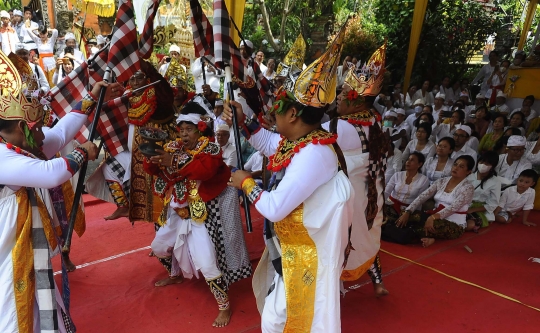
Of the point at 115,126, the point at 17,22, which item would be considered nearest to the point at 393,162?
the point at 115,126

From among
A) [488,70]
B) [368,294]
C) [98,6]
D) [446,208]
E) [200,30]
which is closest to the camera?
[200,30]

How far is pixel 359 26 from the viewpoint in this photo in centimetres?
1276

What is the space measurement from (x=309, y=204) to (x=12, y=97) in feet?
5.14

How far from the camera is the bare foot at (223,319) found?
3.08m

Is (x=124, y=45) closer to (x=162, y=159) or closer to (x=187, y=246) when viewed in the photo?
(x=162, y=159)

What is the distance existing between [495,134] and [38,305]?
21.6ft

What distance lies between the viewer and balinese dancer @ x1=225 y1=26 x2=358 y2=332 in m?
2.08

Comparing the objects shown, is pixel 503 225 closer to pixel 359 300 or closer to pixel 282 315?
pixel 359 300

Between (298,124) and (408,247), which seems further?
(408,247)

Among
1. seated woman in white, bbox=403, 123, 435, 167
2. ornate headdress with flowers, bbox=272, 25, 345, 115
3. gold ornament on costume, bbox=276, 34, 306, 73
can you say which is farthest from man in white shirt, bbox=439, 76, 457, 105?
ornate headdress with flowers, bbox=272, 25, 345, 115

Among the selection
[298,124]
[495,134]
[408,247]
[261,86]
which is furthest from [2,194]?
[495,134]

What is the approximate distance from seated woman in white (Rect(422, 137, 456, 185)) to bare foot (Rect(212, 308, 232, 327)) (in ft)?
10.8

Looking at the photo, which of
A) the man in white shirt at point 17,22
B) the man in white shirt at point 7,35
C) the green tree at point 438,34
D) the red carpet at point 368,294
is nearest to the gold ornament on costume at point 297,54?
the red carpet at point 368,294

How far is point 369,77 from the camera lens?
3293mm
